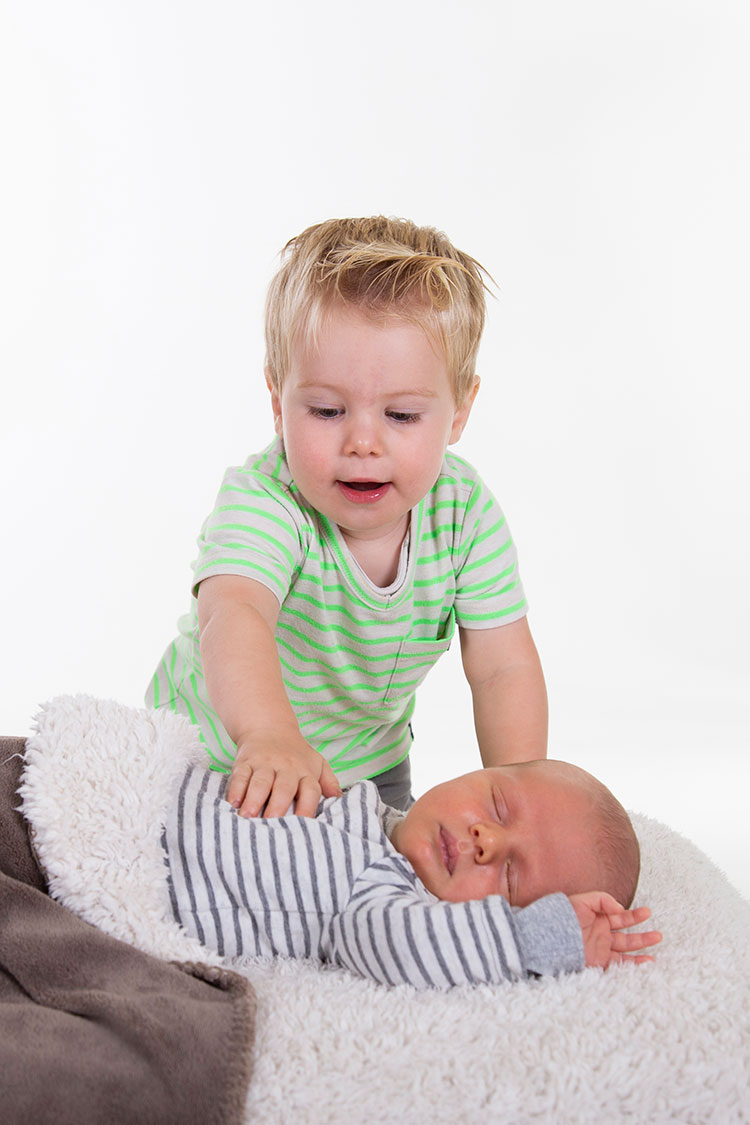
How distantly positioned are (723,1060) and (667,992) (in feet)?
0.36

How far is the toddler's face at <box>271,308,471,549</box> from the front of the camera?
1.47m

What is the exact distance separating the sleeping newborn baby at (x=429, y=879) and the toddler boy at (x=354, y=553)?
0.18 feet

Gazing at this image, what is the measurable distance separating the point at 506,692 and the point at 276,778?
2.00 feet

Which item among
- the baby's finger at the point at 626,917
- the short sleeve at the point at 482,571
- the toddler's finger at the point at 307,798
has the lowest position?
the baby's finger at the point at 626,917

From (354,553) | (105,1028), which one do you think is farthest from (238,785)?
(354,553)

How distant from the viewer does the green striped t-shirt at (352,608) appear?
1.69 metres

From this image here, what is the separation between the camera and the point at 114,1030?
923 millimetres

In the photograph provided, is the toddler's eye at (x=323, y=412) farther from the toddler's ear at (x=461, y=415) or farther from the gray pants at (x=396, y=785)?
the gray pants at (x=396, y=785)

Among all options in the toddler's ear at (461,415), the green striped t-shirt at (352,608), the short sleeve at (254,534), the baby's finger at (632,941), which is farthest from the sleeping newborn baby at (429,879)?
the toddler's ear at (461,415)

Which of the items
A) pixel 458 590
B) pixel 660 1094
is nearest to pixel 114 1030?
pixel 660 1094

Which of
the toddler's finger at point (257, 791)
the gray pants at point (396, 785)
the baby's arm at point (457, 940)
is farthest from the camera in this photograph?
the gray pants at point (396, 785)

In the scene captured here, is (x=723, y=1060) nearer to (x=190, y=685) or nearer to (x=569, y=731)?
(x=190, y=685)

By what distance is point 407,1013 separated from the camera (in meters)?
1.03

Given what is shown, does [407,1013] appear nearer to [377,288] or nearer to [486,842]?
[486,842]
